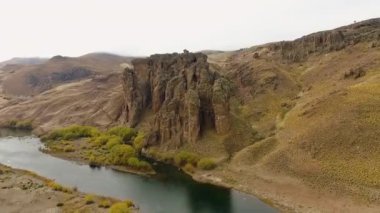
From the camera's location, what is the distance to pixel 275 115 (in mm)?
113250

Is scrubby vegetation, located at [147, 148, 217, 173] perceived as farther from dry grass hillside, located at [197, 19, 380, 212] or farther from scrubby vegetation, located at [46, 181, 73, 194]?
scrubby vegetation, located at [46, 181, 73, 194]

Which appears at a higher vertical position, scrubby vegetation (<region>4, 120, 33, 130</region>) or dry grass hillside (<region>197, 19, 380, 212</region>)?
dry grass hillside (<region>197, 19, 380, 212</region>)

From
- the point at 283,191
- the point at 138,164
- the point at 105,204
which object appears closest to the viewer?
the point at 105,204

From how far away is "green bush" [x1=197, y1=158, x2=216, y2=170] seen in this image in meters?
92.4

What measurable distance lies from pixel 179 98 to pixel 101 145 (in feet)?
→ 81.1

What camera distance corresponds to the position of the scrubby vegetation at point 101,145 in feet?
334

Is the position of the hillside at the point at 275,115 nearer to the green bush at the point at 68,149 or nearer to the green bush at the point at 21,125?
the green bush at the point at 21,125

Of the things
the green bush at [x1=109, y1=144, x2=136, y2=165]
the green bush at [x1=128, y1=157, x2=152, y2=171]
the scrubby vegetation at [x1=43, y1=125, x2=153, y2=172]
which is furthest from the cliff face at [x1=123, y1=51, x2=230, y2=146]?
the green bush at [x1=128, y1=157, x2=152, y2=171]

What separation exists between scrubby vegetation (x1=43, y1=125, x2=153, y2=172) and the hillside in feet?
18.4

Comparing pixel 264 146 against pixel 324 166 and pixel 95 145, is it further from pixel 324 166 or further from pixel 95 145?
pixel 95 145

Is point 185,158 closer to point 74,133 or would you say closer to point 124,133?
point 124,133

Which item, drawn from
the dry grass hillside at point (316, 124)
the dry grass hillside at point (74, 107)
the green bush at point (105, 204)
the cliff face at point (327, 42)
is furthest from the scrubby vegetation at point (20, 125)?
the green bush at point (105, 204)

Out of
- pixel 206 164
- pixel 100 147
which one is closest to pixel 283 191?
pixel 206 164

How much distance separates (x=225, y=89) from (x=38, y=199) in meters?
52.9
